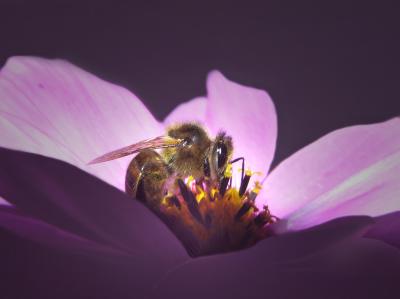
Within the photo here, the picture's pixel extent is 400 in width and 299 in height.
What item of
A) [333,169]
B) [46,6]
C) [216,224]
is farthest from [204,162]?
[46,6]

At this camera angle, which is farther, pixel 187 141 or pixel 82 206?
pixel 187 141

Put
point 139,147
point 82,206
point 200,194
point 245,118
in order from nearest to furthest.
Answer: point 82,206 < point 139,147 < point 200,194 < point 245,118

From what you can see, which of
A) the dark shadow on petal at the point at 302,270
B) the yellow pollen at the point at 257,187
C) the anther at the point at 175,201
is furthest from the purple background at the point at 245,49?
the dark shadow on petal at the point at 302,270

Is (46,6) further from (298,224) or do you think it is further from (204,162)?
(298,224)

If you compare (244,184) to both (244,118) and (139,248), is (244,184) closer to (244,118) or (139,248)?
(244,118)

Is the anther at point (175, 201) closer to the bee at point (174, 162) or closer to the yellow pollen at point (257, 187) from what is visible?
the bee at point (174, 162)

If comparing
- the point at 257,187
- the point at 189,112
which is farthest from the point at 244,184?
the point at 189,112
